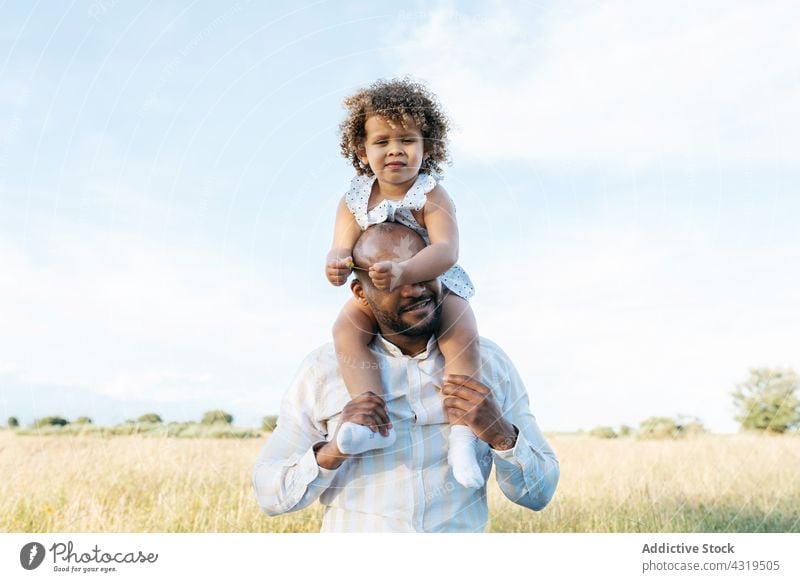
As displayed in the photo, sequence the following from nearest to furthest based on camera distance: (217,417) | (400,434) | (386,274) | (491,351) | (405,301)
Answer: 1. (386,274)
2. (405,301)
3. (400,434)
4. (491,351)
5. (217,417)

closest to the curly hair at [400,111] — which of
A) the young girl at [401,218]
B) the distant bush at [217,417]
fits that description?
the young girl at [401,218]

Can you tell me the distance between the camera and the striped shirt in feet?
9.37

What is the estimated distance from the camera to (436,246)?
2805mm

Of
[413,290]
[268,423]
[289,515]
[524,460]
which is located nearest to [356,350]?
[413,290]

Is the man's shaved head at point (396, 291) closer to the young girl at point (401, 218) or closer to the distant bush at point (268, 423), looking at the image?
the young girl at point (401, 218)

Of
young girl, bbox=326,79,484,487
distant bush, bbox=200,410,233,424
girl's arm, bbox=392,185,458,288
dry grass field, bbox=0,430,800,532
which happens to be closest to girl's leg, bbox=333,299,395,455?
young girl, bbox=326,79,484,487

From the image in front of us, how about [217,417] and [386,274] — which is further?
[217,417]

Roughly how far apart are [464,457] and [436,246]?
59cm

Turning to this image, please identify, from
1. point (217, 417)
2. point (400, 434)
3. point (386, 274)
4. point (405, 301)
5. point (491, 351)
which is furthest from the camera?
point (217, 417)

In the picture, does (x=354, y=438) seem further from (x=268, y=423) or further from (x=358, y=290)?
(x=268, y=423)

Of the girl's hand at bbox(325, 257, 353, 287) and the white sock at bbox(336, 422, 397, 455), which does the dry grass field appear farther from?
the girl's hand at bbox(325, 257, 353, 287)

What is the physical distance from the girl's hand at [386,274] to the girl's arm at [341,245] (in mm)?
81

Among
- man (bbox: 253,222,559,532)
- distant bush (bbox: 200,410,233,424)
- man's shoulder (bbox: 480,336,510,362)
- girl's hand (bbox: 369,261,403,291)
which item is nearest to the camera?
girl's hand (bbox: 369,261,403,291)

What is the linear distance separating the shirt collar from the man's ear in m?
0.14
